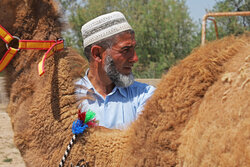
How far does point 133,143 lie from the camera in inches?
73.9

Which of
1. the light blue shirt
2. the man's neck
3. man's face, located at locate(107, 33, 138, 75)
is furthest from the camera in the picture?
the man's neck

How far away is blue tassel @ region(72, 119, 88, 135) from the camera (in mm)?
2160

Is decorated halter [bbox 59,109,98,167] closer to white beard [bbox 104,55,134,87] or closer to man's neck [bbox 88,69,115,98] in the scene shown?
white beard [bbox 104,55,134,87]

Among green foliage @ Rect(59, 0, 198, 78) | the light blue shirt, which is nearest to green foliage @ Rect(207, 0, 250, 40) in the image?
green foliage @ Rect(59, 0, 198, 78)

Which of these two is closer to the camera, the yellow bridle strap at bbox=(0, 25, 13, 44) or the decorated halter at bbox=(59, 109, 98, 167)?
the decorated halter at bbox=(59, 109, 98, 167)

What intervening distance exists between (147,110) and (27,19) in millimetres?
1141

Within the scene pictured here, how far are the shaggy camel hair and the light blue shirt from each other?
0.56 meters

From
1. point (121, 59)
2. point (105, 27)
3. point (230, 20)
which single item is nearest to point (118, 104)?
point (121, 59)

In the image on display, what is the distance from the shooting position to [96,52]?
9.88 ft

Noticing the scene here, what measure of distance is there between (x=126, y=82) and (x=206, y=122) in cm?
146

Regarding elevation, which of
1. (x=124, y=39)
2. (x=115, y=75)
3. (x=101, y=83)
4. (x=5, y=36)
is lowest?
(x=101, y=83)

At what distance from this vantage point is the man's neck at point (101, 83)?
3141 mm

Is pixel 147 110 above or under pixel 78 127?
above

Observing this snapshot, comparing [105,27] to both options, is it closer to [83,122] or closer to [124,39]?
[124,39]
